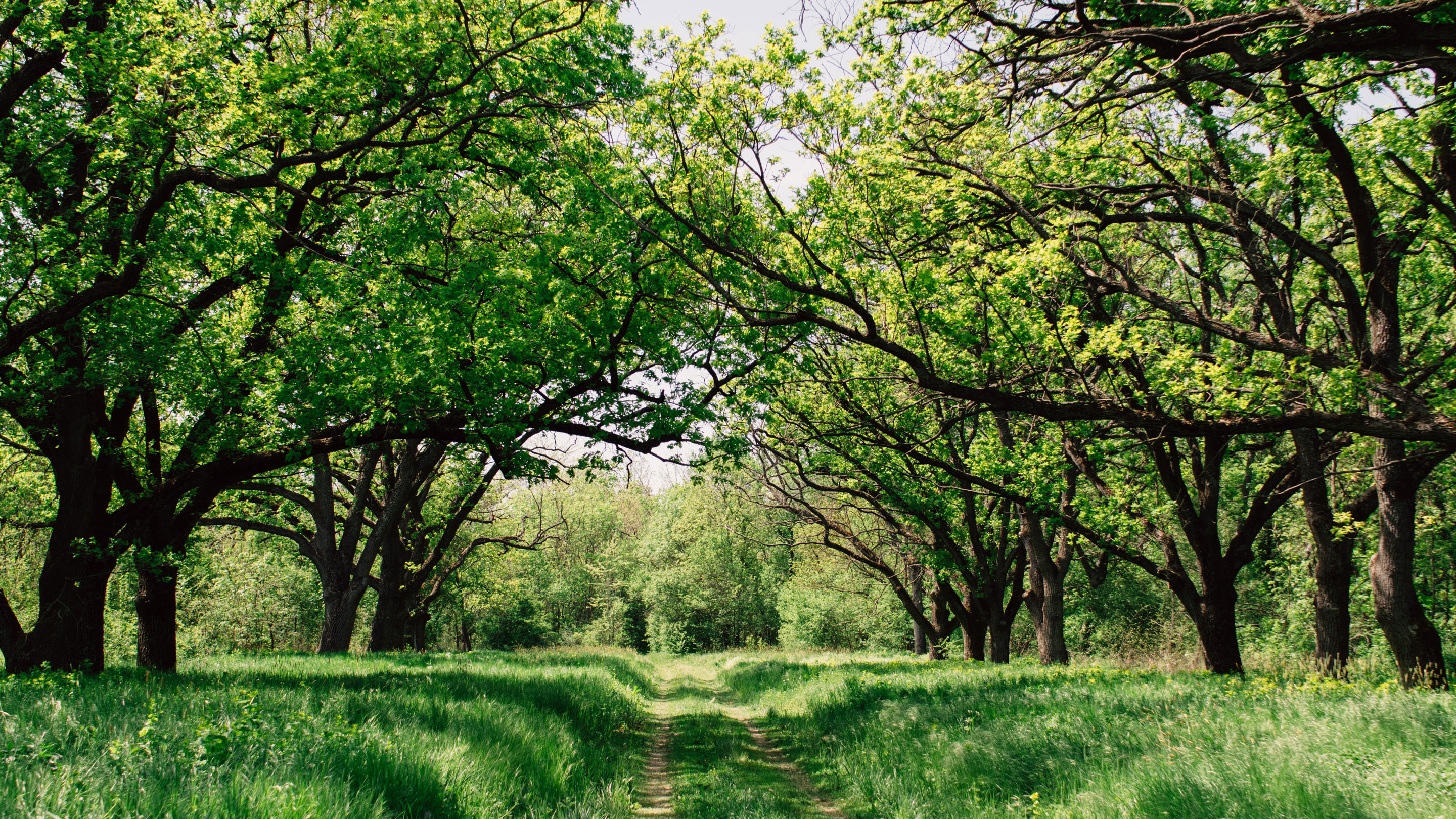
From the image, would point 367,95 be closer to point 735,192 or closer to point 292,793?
point 735,192

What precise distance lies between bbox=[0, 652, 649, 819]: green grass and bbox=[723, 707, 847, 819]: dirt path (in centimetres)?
200

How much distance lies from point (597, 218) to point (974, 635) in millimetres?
17503

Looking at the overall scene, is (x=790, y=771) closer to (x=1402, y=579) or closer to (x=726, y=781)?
(x=726, y=781)

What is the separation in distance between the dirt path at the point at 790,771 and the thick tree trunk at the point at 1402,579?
312 inches

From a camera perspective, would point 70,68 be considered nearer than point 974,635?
Yes

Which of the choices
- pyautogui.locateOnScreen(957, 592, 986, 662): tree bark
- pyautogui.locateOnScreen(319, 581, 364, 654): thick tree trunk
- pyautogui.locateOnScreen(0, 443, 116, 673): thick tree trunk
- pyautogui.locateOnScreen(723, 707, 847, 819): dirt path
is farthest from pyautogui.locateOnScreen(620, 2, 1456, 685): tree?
pyautogui.locateOnScreen(319, 581, 364, 654): thick tree trunk

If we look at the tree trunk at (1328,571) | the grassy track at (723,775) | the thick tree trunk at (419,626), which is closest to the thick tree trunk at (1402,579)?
the tree trunk at (1328,571)

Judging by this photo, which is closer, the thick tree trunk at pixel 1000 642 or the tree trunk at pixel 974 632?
the thick tree trunk at pixel 1000 642

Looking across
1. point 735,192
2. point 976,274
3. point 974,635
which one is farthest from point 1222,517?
point 735,192

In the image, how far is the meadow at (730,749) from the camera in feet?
12.9

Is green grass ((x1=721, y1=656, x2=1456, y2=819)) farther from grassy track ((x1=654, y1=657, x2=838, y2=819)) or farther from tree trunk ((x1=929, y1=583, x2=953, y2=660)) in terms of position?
tree trunk ((x1=929, y1=583, x2=953, y2=660))

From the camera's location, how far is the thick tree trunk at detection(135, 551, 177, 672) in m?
10.8

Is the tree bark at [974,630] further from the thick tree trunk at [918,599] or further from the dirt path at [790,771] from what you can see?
the dirt path at [790,771]

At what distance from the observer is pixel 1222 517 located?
31.1 meters
